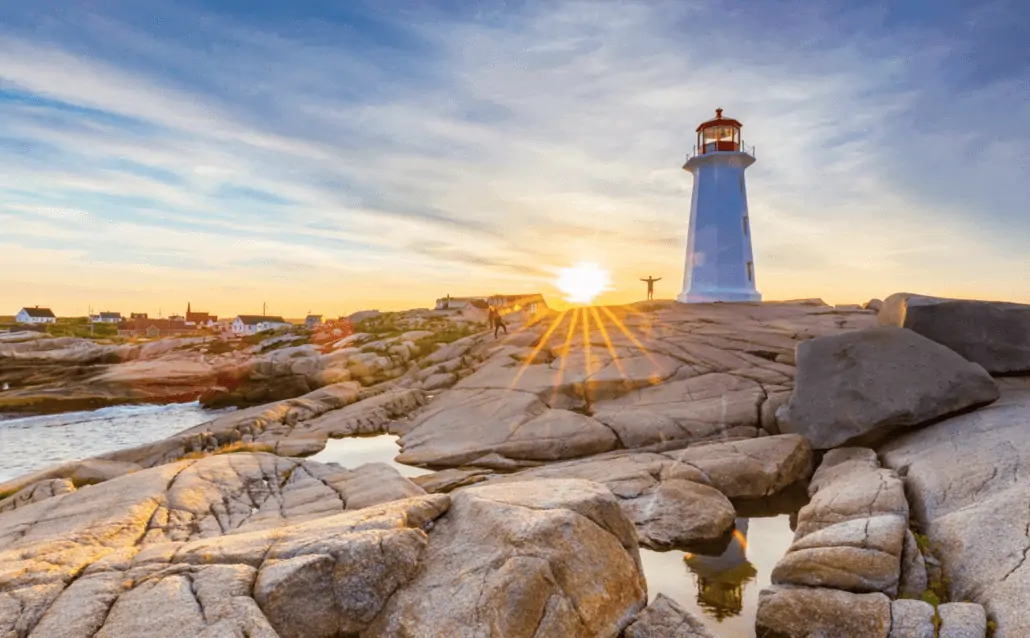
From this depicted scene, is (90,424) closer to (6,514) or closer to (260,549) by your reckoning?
(6,514)

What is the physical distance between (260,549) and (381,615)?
1.52m

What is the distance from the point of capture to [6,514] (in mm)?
10195

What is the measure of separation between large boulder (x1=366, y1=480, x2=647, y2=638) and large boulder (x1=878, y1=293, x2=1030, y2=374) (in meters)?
12.7

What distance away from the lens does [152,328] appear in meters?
A: 107

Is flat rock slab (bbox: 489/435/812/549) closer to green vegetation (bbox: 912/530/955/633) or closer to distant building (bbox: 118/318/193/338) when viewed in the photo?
green vegetation (bbox: 912/530/955/633)

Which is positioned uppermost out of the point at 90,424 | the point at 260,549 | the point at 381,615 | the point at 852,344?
the point at 852,344

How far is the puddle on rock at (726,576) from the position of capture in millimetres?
7781

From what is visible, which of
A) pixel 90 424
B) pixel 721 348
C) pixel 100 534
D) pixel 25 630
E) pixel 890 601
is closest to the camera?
pixel 25 630

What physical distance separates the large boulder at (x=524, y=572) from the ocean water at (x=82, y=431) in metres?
18.7

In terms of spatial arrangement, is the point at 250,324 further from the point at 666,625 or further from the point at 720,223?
the point at 666,625

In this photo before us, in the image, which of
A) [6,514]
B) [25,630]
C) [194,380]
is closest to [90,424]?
[194,380]

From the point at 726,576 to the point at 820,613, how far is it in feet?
7.62

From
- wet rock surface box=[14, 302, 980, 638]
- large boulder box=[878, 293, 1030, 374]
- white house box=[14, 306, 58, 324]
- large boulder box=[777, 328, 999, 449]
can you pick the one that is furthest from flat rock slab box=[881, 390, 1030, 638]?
white house box=[14, 306, 58, 324]

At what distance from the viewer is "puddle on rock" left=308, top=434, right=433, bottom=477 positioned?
52.9 feet
